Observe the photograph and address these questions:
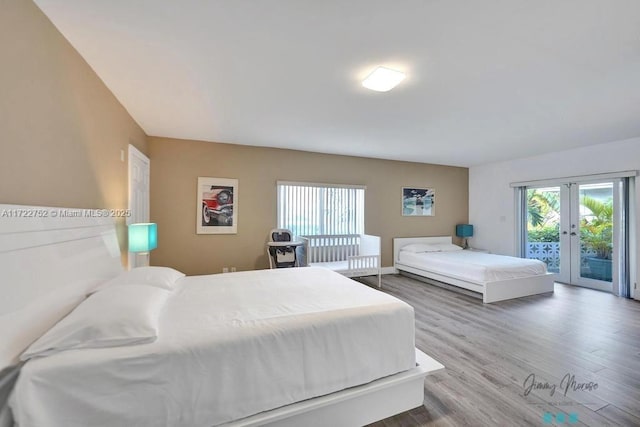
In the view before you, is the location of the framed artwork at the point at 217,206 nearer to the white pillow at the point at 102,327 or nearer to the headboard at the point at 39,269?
the headboard at the point at 39,269

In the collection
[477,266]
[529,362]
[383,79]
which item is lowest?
[529,362]

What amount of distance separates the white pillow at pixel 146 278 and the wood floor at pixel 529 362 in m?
1.81

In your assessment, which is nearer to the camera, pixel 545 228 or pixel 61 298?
pixel 61 298

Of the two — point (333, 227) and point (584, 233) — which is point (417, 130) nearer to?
point (333, 227)

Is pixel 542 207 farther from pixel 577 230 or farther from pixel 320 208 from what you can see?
pixel 320 208

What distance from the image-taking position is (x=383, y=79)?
2262 mm

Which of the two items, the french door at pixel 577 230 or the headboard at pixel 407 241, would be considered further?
the headboard at pixel 407 241

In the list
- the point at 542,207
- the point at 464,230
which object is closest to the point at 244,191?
the point at 464,230

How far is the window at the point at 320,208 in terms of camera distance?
16.3 ft

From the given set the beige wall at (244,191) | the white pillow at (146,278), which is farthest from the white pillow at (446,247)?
the white pillow at (146,278)

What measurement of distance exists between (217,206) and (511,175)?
5868 mm

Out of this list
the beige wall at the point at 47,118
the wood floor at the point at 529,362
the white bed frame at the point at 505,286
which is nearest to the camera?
the beige wall at the point at 47,118

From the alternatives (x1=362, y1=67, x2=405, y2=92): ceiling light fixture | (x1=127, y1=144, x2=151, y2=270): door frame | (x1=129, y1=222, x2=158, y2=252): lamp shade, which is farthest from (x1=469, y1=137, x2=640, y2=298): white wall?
(x1=127, y1=144, x2=151, y2=270): door frame

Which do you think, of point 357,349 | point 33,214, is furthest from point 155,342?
point 357,349
